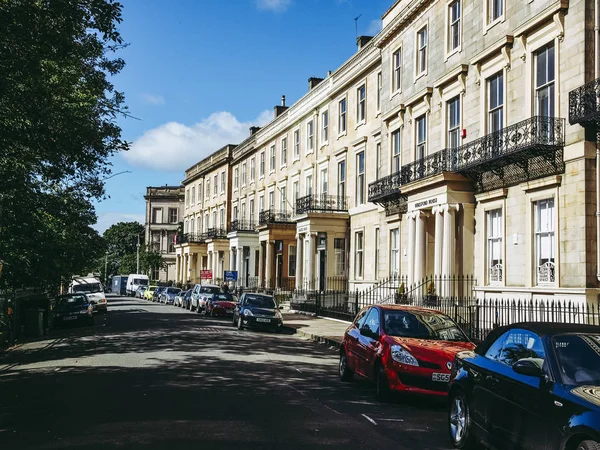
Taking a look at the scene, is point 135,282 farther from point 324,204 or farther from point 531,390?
point 531,390

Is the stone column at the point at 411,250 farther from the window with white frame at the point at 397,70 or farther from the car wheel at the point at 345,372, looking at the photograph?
the car wheel at the point at 345,372

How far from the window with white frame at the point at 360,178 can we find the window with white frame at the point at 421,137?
684cm

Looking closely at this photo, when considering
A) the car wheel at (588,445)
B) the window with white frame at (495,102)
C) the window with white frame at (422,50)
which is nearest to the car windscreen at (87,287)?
the window with white frame at (422,50)

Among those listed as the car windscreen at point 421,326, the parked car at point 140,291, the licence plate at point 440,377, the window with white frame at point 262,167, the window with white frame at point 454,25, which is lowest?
the parked car at point 140,291

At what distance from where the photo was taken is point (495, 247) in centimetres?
2050

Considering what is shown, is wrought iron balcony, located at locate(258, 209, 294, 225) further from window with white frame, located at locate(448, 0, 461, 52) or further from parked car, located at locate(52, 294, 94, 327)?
window with white frame, located at locate(448, 0, 461, 52)

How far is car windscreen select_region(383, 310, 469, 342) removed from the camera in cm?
1123

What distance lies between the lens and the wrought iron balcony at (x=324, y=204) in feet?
114

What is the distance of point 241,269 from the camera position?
50906 mm

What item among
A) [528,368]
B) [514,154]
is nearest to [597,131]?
[514,154]

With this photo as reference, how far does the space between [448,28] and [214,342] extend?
14.0 m

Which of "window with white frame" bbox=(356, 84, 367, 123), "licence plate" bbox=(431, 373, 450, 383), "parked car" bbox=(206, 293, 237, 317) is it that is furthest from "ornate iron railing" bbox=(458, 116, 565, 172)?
"parked car" bbox=(206, 293, 237, 317)

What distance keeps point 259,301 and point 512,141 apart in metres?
12.5

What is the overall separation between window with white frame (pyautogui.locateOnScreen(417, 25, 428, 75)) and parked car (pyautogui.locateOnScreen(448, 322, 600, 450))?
65.8ft
